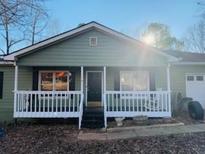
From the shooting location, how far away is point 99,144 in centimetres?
798

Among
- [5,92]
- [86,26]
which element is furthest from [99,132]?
[5,92]

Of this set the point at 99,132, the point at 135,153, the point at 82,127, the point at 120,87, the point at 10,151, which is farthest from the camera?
the point at 120,87

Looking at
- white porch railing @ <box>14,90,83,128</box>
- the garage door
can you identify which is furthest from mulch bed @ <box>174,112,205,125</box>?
white porch railing @ <box>14,90,83,128</box>

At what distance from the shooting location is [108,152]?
7.27 metres

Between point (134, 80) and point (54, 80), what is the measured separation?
4.50 metres

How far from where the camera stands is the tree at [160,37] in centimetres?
3256

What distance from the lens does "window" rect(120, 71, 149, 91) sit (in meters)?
13.8

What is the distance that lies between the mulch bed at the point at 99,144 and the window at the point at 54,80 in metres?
4.56

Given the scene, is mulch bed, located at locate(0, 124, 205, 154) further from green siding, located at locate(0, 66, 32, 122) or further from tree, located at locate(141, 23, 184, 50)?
tree, located at locate(141, 23, 184, 50)

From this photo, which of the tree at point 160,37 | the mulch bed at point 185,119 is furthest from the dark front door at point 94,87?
the tree at point 160,37

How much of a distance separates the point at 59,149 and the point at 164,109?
642 centimetres

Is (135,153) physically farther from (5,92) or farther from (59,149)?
(5,92)

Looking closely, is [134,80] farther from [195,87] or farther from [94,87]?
[195,87]

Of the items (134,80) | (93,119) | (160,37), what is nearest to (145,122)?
(93,119)
